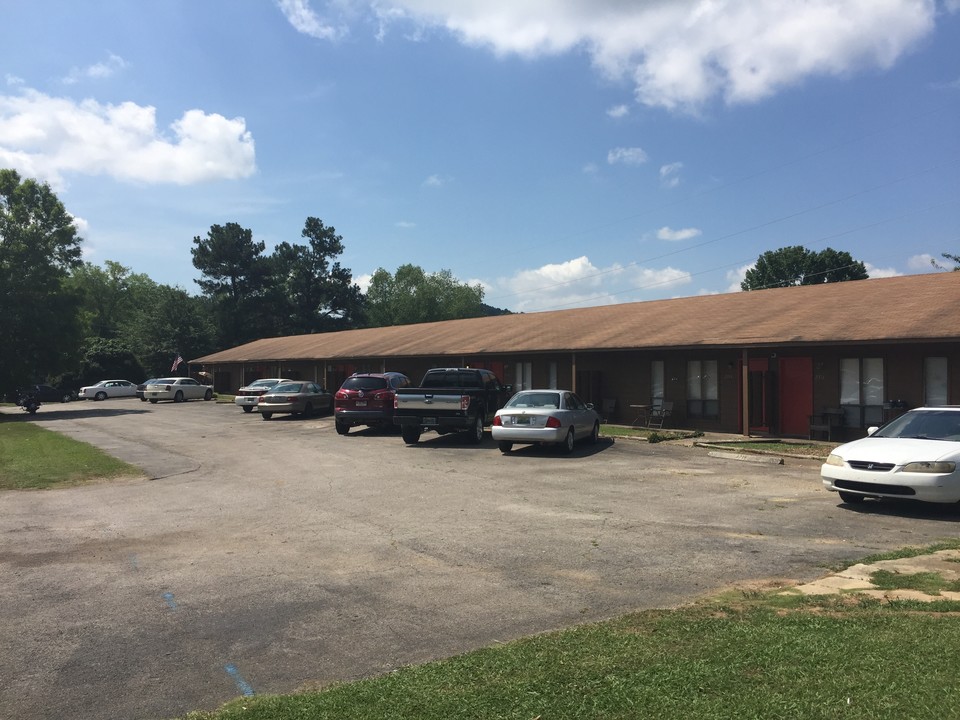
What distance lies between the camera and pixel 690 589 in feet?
19.8

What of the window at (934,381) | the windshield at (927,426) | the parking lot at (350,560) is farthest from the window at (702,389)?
the windshield at (927,426)

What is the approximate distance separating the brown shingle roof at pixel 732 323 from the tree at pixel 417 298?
57467mm

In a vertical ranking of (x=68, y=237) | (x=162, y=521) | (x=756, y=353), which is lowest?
(x=162, y=521)

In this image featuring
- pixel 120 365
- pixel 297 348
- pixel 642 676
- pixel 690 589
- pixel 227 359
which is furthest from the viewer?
pixel 120 365

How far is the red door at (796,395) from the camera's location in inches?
775

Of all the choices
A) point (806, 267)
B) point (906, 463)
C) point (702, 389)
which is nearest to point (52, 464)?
point (906, 463)

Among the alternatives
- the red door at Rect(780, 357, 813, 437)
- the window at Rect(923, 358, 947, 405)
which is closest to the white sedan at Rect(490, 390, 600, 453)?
the red door at Rect(780, 357, 813, 437)

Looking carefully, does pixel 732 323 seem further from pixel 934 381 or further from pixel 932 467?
pixel 932 467

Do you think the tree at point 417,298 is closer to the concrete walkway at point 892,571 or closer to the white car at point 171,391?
the white car at point 171,391

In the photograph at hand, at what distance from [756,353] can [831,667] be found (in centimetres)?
1797

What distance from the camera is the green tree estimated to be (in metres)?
35.8

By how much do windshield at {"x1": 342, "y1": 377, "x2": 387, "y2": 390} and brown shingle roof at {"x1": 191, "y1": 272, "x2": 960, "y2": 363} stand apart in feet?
18.7

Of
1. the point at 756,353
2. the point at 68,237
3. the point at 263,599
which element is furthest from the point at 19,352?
the point at 263,599

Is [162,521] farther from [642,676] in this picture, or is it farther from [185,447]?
[185,447]
